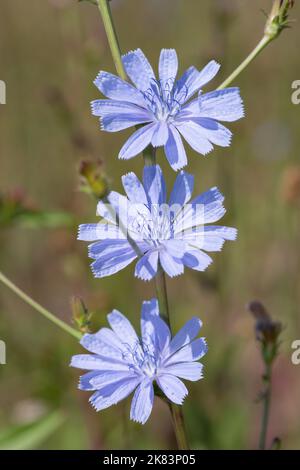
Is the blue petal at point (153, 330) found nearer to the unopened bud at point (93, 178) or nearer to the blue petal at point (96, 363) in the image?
the blue petal at point (96, 363)

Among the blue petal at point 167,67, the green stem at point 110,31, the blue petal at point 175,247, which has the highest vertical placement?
the green stem at point 110,31

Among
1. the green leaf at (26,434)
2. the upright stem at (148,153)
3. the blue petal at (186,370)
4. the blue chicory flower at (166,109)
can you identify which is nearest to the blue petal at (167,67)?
the blue chicory flower at (166,109)

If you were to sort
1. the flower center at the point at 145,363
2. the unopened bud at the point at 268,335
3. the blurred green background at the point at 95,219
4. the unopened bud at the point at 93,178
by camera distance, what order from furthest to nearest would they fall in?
the blurred green background at the point at 95,219, the unopened bud at the point at 268,335, the flower center at the point at 145,363, the unopened bud at the point at 93,178

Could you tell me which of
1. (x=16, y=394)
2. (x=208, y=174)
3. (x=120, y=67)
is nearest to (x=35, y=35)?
(x=208, y=174)

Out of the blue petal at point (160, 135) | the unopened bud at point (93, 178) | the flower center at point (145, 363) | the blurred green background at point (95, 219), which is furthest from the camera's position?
the blurred green background at point (95, 219)

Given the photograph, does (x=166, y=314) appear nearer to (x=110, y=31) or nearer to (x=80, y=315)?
(x=80, y=315)

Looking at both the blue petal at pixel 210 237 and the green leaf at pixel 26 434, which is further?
the green leaf at pixel 26 434
